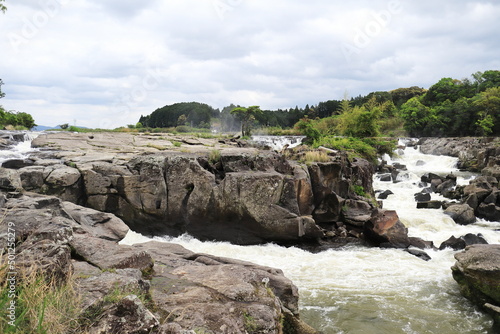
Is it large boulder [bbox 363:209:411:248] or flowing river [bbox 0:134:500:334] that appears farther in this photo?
large boulder [bbox 363:209:411:248]

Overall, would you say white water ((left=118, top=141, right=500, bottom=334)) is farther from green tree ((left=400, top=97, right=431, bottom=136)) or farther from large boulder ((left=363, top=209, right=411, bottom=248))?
green tree ((left=400, top=97, right=431, bottom=136))

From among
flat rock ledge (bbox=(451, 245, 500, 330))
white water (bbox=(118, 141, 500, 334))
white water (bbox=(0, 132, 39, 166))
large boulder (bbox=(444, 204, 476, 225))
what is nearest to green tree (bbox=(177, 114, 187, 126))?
white water (bbox=(0, 132, 39, 166))

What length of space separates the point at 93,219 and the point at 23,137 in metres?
13.2

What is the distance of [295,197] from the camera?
1152 cm

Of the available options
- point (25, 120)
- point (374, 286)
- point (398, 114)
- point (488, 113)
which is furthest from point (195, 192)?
point (398, 114)

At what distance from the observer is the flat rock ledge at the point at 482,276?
699cm

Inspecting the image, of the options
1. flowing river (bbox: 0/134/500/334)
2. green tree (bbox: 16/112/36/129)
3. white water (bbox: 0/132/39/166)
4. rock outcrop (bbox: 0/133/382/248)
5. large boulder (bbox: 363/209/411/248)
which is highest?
green tree (bbox: 16/112/36/129)

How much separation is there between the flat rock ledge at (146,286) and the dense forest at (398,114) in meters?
27.0

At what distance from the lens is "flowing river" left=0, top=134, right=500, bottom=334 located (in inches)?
262

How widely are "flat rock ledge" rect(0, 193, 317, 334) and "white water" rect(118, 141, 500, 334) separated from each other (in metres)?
1.89

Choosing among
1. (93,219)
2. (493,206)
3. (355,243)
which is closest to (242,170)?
(355,243)

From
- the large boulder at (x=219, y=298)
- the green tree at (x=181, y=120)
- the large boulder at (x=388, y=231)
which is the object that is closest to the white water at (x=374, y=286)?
the large boulder at (x=388, y=231)

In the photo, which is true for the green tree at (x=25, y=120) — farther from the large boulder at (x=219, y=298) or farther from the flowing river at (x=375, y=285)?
the large boulder at (x=219, y=298)

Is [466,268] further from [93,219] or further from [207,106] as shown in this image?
[207,106]
